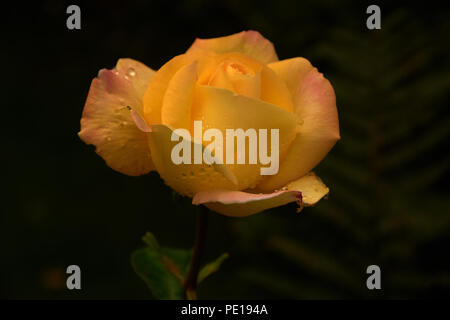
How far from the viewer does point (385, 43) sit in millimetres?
999

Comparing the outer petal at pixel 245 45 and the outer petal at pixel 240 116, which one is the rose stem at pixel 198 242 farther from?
the outer petal at pixel 245 45

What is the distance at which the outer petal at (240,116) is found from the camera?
0.39 m

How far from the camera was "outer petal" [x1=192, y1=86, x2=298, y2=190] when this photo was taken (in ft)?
1.28

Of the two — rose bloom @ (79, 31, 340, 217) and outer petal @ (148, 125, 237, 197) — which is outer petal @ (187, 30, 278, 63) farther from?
outer petal @ (148, 125, 237, 197)

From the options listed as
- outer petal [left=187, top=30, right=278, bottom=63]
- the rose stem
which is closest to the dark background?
the rose stem

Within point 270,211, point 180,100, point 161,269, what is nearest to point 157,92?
point 180,100

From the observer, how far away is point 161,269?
54cm

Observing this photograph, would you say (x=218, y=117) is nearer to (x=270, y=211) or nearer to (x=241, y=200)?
(x=241, y=200)

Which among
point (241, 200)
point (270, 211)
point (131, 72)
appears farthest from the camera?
point (270, 211)

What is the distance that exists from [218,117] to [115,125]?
9 centimetres

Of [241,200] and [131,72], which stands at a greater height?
[131,72]

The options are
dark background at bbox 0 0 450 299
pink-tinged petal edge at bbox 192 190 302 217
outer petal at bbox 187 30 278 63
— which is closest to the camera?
pink-tinged petal edge at bbox 192 190 302 217

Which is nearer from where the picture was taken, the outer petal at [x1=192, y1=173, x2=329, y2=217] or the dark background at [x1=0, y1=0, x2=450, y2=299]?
the outer petal at [x1=192, y1=173, x2=329, y2=217]

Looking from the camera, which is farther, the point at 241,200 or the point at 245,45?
the point at 245,45
